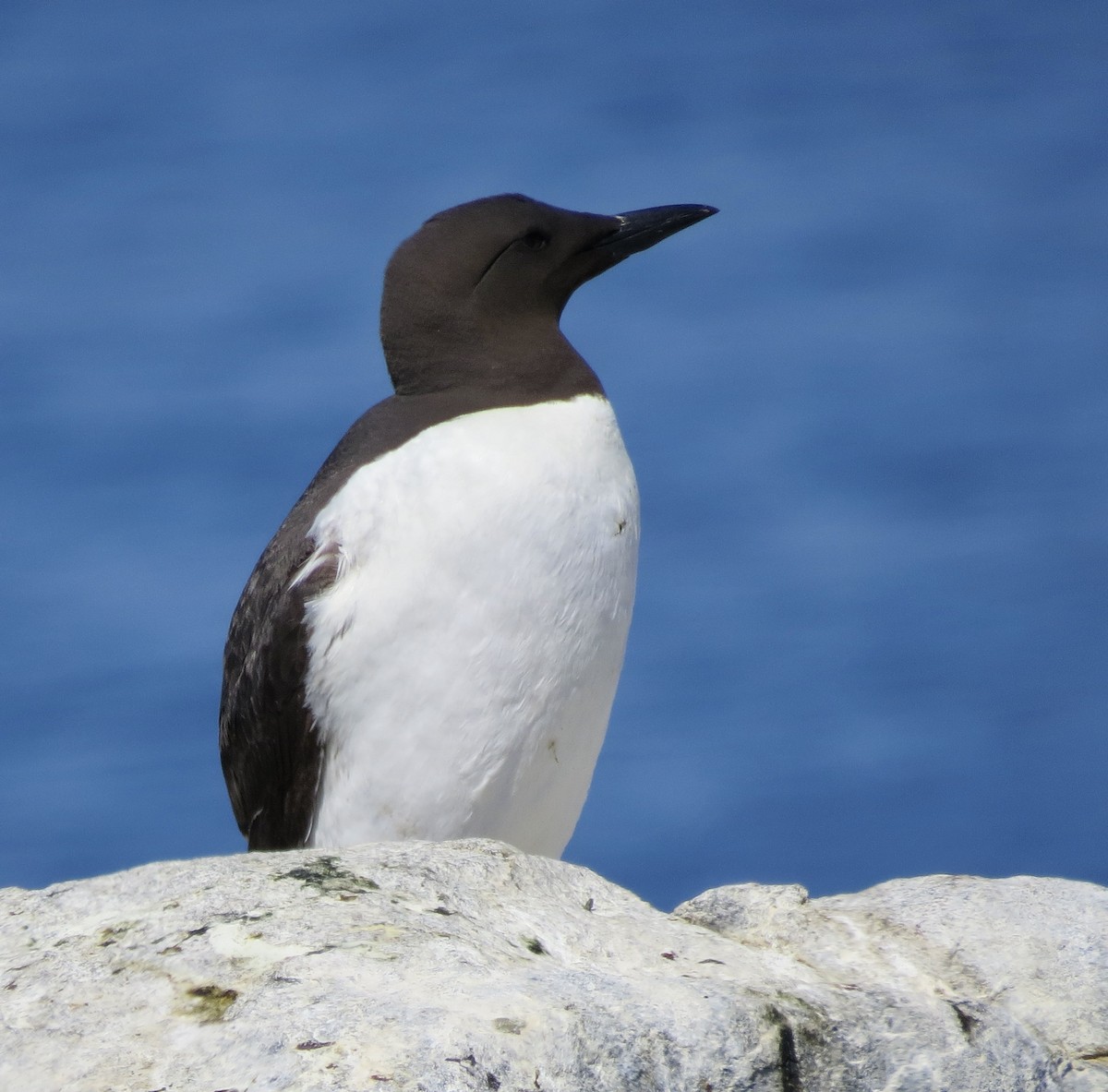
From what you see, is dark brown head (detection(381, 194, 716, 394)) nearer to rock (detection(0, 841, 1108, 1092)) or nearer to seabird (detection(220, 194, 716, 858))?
seabird (detection(220, 194, 716, 858))

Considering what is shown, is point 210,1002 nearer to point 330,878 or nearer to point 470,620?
point 330,878

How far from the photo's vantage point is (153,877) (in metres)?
3.16

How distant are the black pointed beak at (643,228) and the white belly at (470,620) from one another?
700mm

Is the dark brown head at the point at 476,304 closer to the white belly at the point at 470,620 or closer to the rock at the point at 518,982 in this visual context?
the white belly at the point at 470,620

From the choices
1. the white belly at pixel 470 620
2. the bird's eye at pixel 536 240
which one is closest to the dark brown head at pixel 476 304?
the bird's eye at pixel 536 240

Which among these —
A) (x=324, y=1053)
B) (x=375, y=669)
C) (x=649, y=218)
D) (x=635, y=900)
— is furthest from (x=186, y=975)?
(x=649, y=218)

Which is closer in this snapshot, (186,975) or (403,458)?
(186,975)

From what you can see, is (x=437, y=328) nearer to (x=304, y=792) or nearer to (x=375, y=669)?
(x=375, y=669)

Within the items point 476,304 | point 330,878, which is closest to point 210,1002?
point 330,878

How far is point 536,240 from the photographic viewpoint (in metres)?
A: 4.77

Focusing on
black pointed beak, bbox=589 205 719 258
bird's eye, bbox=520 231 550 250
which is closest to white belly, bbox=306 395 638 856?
bird's eye, bbox=520 231 550 250

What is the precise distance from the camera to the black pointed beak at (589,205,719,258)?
16.4 feet

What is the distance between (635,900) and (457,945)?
526 millimetres

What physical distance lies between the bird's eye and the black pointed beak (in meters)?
0.20
